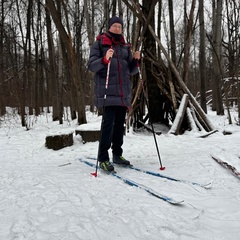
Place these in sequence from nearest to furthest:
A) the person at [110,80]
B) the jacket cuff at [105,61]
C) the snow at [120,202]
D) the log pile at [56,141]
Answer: the snow at [120,202]
the jacket cuff at [105,61]
the person at [110,80]
the log pile at [56,141]

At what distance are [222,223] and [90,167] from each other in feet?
6.11

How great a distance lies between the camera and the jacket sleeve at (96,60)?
2824mm

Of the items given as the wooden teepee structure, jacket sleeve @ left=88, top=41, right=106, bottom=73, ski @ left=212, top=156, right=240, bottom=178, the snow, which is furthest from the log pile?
ski @ left=212, top=156, right=240, bottom=178

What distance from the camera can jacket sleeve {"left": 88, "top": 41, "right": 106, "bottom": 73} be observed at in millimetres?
2824

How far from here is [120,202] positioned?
75.7 inches

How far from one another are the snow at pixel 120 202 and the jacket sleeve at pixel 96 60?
1193mm

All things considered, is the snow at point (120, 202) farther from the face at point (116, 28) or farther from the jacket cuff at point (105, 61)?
the face at point (116, 28)

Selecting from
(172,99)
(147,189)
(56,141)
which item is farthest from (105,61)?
(172,99)


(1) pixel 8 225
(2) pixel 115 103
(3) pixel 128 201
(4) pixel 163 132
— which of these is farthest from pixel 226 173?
(4) pixel 163 132

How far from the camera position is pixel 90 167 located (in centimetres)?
314

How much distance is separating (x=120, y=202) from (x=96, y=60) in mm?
1641

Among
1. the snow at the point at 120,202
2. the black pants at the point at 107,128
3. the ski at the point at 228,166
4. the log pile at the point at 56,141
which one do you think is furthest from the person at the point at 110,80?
the log pile at the point at 56,141

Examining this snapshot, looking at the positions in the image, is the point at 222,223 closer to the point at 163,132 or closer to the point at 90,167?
the point at 90,167

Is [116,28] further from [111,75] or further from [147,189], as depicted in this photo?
[147,189]
